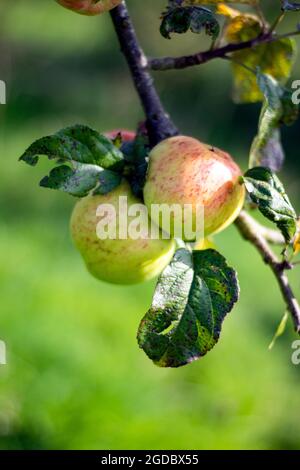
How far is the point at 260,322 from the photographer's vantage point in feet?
11.8

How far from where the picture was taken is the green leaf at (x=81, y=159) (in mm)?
735

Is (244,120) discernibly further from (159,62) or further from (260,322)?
(159,62)

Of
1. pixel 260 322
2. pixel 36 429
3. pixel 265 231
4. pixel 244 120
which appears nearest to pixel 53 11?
pixel 244 120

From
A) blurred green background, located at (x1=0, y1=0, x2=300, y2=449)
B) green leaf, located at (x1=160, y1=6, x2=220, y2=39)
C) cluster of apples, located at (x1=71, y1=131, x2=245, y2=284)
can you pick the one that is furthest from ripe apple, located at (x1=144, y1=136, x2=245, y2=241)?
blurred green background, located at (x1=0, y1=0, x2=300, y2=449)

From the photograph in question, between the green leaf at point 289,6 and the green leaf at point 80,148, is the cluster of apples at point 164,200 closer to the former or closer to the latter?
the green leaf at point 80,148

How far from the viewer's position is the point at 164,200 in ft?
2.46

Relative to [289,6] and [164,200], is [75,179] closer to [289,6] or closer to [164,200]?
[164,200]

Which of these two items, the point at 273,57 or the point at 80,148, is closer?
the point at 80,148

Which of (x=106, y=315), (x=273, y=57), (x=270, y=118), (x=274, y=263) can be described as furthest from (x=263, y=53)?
(x=106, y=315)

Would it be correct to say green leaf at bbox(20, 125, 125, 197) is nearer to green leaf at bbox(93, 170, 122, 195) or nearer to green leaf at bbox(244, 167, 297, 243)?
green leaf at bbox(93, 170, 122, 195)

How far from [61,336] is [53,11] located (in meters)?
3.92

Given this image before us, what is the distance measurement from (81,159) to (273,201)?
185 millimetres

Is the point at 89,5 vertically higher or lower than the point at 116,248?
higher

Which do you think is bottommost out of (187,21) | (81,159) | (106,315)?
(106,315)
